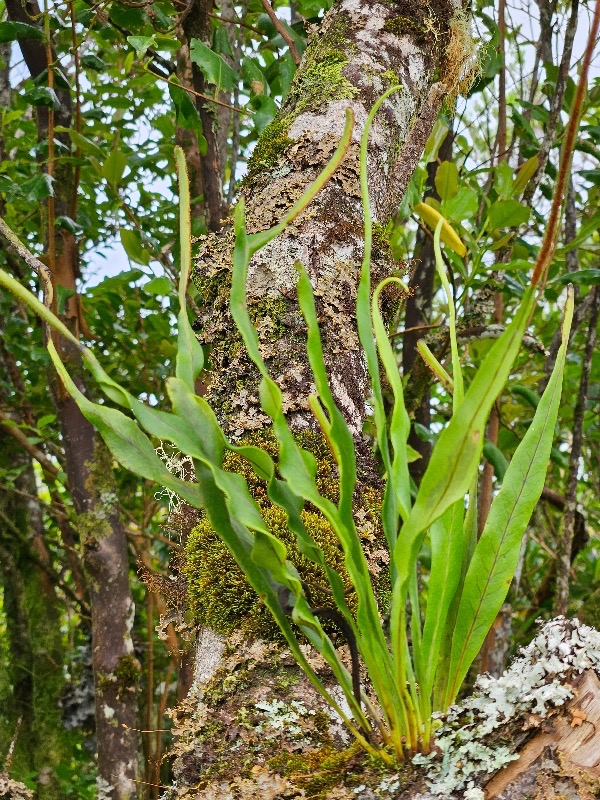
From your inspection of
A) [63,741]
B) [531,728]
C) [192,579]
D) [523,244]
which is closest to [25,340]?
[63,741]

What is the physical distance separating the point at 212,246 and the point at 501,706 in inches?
25.9

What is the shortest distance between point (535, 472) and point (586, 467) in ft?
8.24

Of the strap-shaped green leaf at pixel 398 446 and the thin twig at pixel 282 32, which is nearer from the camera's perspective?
the strap-shaped green leaf at pixel 398 446

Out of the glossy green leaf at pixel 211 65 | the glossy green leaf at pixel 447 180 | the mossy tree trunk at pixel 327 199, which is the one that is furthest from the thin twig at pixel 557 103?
the glossy green leaf at pixel 211 65

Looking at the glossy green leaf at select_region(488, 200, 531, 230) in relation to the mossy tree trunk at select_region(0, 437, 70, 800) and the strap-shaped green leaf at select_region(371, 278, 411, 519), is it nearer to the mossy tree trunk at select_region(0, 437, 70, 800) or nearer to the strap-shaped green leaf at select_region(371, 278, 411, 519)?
the strap-shaped green leaf at select_region(371, 278, 411, 519)

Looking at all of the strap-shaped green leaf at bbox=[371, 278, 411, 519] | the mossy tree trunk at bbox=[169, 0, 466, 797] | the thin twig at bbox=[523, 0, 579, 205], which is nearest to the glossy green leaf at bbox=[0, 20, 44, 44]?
the mossy tree trunk at bbox=[169, 0, 466, 797]

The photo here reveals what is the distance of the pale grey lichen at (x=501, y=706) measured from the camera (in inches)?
19.5

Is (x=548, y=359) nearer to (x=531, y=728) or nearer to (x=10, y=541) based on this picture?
(x=531, y=728)

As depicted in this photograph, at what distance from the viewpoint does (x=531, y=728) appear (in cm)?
50

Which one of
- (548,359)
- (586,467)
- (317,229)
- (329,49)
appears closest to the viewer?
(317,229)

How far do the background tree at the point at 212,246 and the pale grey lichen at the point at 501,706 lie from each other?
246 millimetres

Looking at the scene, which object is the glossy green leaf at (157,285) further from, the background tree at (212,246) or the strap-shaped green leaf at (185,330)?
the strap-shaped green leaf at (185,330)

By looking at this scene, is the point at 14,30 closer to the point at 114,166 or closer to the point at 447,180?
the point at 114,166

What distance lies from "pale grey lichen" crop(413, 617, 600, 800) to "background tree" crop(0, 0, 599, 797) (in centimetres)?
25
